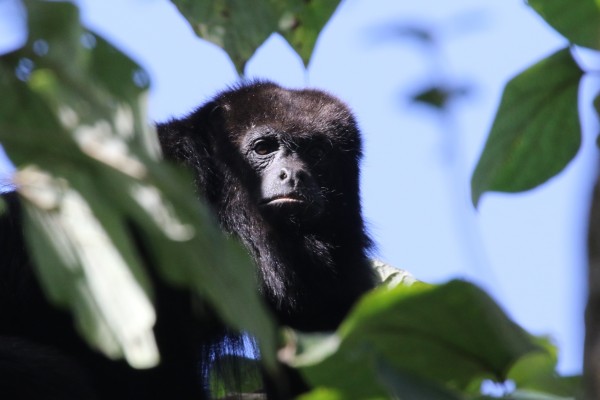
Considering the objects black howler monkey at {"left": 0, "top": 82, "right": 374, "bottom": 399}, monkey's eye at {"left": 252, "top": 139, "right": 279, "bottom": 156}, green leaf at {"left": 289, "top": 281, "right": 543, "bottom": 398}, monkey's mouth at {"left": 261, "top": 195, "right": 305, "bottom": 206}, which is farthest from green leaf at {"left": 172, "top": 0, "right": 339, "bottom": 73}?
monkey's eye at {"left": 252, "top": 139, "right": 279, "bottom": 156}

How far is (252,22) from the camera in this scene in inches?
80.5

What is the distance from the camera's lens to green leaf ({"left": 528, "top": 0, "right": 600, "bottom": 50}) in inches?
68.6

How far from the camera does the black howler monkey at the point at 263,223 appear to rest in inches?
166

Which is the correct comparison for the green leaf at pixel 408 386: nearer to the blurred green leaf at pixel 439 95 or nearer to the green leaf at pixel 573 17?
the blurred green leaf at pixel 439 95

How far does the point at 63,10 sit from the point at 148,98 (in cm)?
13

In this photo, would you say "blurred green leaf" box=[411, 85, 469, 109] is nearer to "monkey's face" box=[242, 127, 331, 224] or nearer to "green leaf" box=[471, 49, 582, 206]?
"green leaf" box=[471, 49, 582, 206]

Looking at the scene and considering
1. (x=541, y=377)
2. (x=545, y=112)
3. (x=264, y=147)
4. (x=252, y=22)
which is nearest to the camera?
(x=541, y=377)

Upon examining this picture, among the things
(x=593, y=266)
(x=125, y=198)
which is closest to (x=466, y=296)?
(x=593, y=266)

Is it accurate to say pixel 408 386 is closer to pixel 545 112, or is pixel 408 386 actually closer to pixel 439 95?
pixel 439 95

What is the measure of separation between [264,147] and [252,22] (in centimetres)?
304

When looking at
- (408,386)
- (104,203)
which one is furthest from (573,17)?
(104,203)

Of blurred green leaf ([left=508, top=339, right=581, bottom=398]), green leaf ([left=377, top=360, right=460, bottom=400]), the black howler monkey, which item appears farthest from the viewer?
the black howler monkey

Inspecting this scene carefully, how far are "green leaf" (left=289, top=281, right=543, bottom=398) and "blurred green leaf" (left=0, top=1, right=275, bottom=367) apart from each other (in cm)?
26

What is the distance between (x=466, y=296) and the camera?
1344 millimetres
